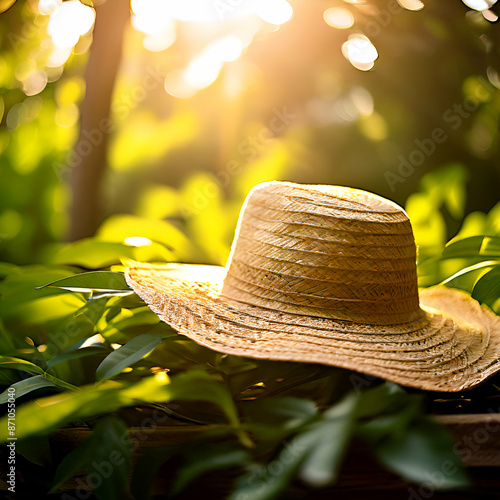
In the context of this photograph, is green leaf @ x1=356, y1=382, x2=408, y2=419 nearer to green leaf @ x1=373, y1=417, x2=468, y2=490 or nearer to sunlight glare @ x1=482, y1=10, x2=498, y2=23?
green leaf @ x1=373, y1=417, x2=468, y2=490

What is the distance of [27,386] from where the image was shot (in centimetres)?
49

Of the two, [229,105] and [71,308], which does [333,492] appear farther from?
[229,105]

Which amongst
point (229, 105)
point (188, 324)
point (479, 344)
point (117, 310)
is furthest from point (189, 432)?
point (229, 105)

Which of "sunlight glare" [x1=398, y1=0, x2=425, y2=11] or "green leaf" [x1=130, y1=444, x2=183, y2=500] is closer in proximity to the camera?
"green leaf" [x1=130, y1=444, x2=183, y2=500]

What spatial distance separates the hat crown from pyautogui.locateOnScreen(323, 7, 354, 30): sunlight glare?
574 millimetres

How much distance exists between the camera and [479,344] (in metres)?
0.61

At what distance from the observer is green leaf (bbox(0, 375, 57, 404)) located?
0.48m

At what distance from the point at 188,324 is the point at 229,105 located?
1003 mm

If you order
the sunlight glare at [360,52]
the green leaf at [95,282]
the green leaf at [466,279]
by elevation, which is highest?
the sunlight glare at [360,52]

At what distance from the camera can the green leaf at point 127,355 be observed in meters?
0.47

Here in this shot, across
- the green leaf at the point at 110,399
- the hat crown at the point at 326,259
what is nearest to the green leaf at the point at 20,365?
the green leaf at the point at 110,399

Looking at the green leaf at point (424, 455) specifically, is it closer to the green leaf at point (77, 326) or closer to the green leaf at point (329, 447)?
the green leaf at point (329, 447)

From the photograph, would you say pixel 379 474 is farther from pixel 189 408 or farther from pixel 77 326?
pixel 77 326

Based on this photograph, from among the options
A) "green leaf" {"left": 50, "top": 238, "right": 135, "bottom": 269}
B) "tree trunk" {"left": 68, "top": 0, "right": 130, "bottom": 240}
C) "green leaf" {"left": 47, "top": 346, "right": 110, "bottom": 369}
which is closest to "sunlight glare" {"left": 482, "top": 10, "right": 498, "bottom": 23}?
"tree trunk" {"left": 68, "top": 0, "right": 130, "bottom": 240}
